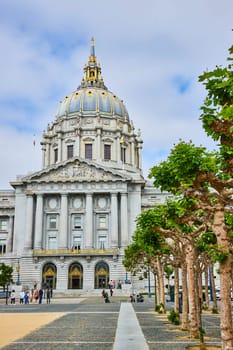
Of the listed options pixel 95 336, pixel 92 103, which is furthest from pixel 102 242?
pixel 95 336

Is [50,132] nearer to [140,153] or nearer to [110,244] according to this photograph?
[140,153]

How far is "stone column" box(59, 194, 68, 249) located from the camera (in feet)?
269

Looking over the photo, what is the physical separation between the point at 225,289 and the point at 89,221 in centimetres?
7007

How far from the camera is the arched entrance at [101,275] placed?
261 feet

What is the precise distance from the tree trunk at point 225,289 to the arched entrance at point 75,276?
68067mm

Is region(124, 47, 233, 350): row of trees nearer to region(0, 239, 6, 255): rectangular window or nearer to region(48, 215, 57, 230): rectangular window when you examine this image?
region(48, 215, 57, 230): rectangular window

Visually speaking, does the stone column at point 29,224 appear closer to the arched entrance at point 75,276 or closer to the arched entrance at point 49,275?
the arched entrance at point 49,275

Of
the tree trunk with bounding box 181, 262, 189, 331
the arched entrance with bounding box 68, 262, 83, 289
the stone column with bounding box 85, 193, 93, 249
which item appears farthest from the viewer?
the stone column with bounding box 85, 193, 93, 249

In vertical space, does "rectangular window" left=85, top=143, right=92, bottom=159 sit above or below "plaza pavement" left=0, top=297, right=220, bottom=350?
above

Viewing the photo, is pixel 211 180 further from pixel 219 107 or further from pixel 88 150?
pixel 88 150

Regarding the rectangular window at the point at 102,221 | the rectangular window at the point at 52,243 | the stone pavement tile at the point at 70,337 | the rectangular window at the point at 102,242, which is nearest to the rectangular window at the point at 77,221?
the rectangular window at the point at 102,221

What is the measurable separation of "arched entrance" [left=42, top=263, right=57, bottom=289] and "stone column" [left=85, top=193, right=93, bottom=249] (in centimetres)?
737

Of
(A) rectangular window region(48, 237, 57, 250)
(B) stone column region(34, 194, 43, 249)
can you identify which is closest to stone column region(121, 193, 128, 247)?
(A) rectangular window region(48, 237, 57, 250)

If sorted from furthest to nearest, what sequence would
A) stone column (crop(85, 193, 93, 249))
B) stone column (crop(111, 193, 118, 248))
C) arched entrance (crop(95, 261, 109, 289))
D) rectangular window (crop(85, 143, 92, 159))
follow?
1. rectangular window (crop(85, 143, 92, 159))
2. stone column (crop(85, 193, 93, 249))
3. stone column (crop(111, 193, 118, 248))
4. arched entrance (crop(95, 261, 109, 289))
